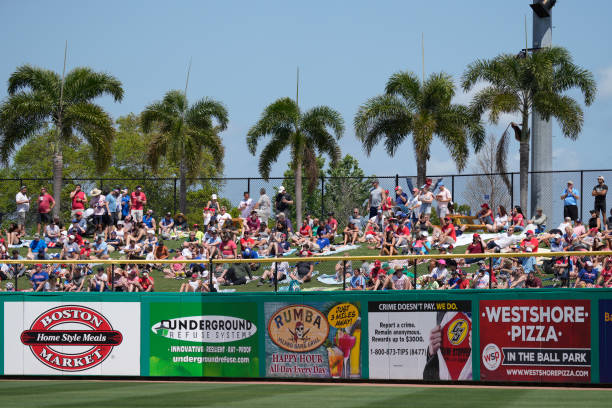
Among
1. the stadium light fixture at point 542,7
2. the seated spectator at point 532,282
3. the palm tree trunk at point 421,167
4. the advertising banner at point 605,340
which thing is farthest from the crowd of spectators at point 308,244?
the stadium light fixture at point 542,7

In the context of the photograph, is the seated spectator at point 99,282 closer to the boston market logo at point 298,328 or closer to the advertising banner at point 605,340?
the boston market logo at point 298,328

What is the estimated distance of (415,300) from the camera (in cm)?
1546

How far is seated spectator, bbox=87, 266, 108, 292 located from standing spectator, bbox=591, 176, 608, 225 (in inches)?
636

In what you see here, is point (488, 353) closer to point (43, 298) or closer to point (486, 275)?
point (486, 275)

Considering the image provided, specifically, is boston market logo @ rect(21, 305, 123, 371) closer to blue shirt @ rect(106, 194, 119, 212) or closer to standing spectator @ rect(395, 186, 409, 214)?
blue shirt @ rect(106, 194, 119, 212)

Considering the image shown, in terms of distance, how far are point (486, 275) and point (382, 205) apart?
13.0 metres

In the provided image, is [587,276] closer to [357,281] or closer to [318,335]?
[357,281]

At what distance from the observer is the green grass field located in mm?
11008

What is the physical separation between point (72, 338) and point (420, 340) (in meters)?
7.51

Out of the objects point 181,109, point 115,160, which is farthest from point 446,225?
point 115,160

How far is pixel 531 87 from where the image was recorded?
32375mm

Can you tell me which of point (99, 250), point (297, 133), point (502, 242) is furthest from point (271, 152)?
point (502, 242)

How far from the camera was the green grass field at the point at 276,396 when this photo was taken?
11.0 metres

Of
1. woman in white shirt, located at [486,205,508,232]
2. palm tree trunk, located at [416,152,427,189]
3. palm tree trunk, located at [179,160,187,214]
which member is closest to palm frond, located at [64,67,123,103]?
palm tree trunk, located at [179,160,187,214]
